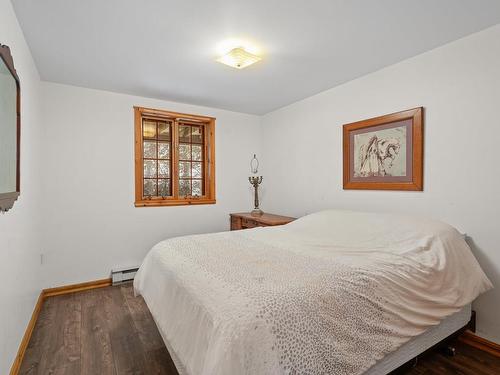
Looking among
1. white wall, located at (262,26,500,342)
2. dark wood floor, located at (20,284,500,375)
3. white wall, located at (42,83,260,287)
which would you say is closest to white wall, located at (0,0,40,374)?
dark wood floor, located at (20,284,500,375)

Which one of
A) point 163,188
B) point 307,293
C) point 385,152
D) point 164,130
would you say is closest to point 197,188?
point 163,188

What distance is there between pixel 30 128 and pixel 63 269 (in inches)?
66.2

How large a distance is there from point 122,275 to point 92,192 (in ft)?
3.60

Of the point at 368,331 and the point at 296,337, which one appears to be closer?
the point at 296,337

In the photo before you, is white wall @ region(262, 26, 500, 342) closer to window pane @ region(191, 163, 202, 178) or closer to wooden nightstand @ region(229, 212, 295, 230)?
wooden nightstand @ region(229, 212, 295, 230)

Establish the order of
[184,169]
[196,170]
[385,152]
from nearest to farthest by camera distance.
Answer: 1. [385,152]
2. [184,169]
3. [196,170]

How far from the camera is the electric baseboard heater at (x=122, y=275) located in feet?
10.8

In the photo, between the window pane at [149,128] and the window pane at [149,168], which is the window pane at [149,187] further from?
the window pane at [149,128]

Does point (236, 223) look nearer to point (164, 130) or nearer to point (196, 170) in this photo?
point (196, 170)

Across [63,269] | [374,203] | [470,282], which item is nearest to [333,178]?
[374,203]

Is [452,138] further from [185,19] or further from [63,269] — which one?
[63,269]

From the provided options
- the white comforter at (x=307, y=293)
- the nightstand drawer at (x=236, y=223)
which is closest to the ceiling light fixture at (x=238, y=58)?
the white comforter at (x=307, y=293)

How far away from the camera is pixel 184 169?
13.2 feet

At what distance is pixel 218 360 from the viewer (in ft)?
3.31
